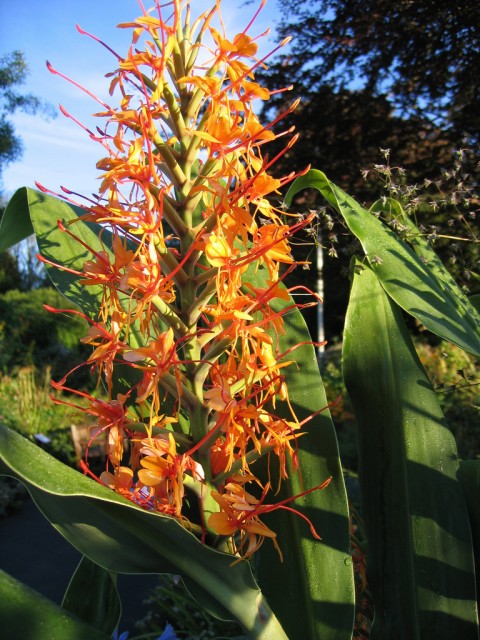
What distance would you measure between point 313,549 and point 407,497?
198 millimetres

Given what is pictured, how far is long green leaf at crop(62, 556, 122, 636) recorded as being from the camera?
1068mm

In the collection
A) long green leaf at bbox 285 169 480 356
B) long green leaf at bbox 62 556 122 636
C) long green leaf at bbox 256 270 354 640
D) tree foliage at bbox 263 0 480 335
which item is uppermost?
tree foliage at bbox 263 0 480 335

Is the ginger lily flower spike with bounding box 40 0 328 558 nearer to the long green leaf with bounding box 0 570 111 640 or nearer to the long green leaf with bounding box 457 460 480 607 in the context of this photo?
the long green leaf with bounding box 0 570 111 640

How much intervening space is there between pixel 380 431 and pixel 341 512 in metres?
0.17

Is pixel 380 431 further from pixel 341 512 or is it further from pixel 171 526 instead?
pixel 171 526

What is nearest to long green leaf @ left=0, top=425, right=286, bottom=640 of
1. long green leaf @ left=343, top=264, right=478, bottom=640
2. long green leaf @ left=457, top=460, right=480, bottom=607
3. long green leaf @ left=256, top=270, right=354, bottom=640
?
long green leaf @ left=256, top=270, right=354, bottom=640

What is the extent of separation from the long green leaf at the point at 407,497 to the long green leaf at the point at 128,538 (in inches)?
12.7

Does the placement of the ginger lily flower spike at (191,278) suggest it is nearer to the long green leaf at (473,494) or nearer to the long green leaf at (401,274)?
the long green leaf at (401,274)

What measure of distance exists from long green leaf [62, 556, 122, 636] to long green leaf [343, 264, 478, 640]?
1.49ft

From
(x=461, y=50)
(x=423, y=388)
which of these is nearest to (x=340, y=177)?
(x=461, y=50)

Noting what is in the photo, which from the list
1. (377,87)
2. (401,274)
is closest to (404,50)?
(377,87)

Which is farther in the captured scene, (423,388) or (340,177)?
(340,177)

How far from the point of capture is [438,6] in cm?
653

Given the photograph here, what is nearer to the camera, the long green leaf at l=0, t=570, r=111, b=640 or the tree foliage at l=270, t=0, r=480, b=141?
the long green leaf at l=0, t=570, r=111, b=640
